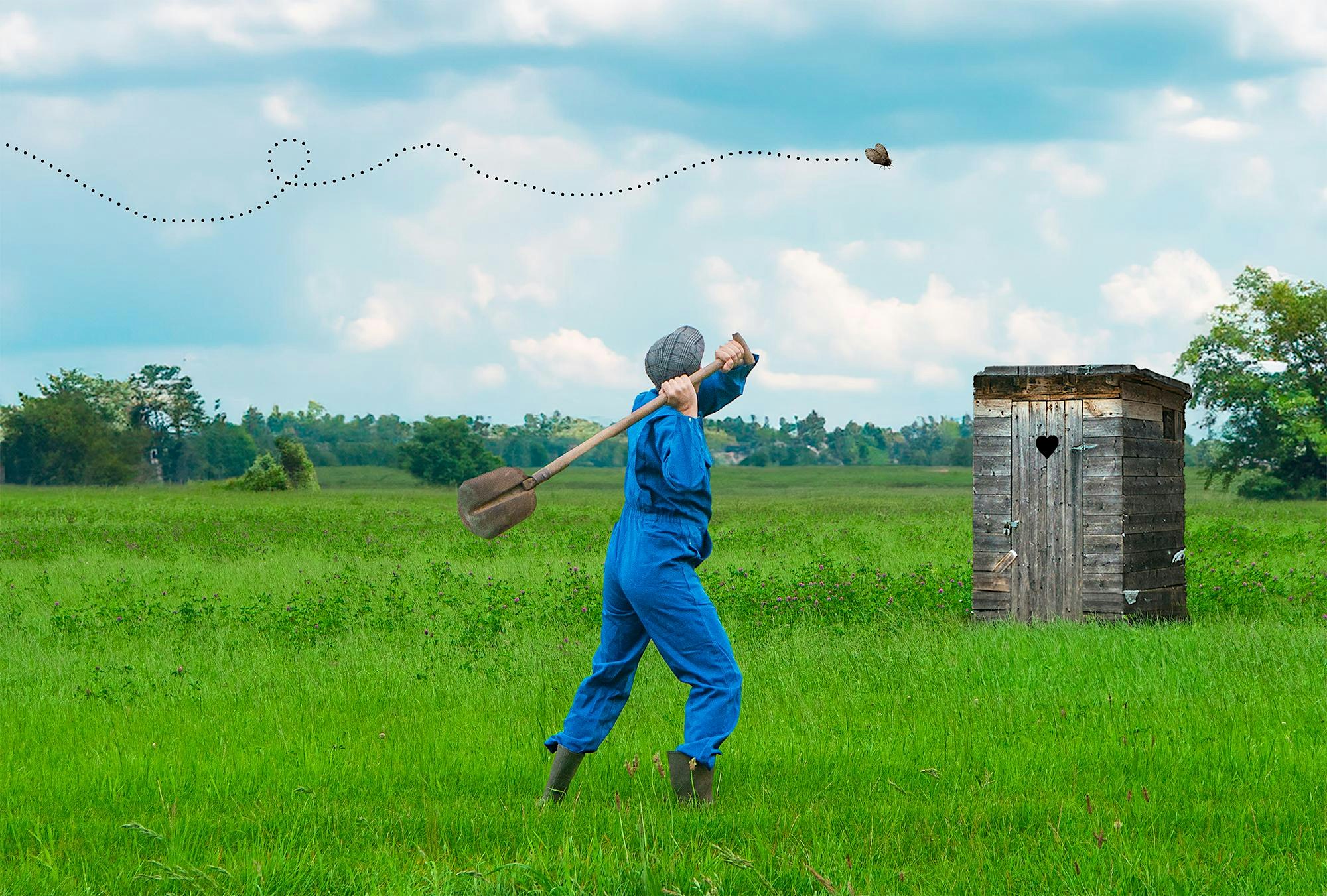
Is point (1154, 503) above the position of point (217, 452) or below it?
below

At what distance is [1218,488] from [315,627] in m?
74.9

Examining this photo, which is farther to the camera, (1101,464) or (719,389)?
(1101,464)

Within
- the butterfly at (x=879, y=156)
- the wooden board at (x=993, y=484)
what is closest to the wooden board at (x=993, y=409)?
the wooden board at (x=993, y=484)

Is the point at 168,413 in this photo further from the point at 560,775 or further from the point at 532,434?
the point at 560,775

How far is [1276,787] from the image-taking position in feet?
19.4

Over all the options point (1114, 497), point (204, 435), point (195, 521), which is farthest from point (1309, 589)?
point (204, 435)

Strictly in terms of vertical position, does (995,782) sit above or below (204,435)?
below

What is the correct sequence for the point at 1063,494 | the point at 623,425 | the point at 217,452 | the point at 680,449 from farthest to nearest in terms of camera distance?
1. the point at 217,452
2. the point at 1063,494
3. the point at 623,425
4. the point at 680,449

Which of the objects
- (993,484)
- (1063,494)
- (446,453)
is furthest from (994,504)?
(446,453)

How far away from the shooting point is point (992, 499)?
12.3 meters

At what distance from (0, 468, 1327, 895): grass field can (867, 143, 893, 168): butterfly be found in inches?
139

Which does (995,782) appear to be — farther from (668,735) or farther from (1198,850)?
(668,735)

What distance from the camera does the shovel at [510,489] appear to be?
208 inches

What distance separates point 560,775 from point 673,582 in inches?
45.4
